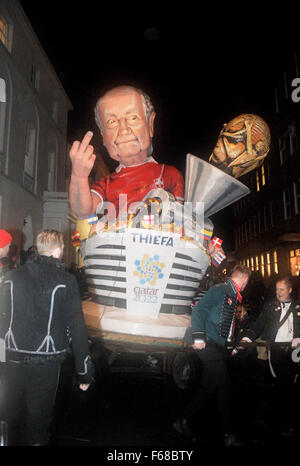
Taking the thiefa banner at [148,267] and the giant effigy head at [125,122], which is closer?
the thiefa banner at [148,267]

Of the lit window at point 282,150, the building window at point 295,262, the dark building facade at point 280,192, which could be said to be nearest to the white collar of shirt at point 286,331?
the dark building facade at point 280,192

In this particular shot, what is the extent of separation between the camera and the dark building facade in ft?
61.7

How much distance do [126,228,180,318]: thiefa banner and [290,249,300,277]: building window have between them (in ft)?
57.5

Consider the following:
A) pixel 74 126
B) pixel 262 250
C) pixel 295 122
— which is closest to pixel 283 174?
pixel 295 122

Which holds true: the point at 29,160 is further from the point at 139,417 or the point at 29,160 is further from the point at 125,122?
the point at 139,417

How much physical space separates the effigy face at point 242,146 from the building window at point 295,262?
669 inches

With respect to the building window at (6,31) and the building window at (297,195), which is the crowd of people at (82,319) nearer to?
the building window at (6,31)

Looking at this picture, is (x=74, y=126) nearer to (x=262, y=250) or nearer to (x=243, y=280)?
(x=243, y=280)

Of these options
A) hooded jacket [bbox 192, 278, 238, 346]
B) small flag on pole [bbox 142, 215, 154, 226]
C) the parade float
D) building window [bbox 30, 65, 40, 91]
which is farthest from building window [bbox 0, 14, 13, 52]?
hooded jacket [bbox 192, 278, 238, 346]

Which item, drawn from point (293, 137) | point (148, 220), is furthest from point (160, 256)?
point (293, 137)

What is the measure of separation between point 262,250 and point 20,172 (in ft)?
62.1

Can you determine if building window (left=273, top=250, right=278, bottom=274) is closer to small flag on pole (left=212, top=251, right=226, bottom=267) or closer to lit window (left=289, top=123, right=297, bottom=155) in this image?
lit window (left=289, top=123, right=297, bottom=155)

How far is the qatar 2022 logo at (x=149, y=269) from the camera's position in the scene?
3.35 metres

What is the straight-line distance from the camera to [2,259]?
3.44 m
